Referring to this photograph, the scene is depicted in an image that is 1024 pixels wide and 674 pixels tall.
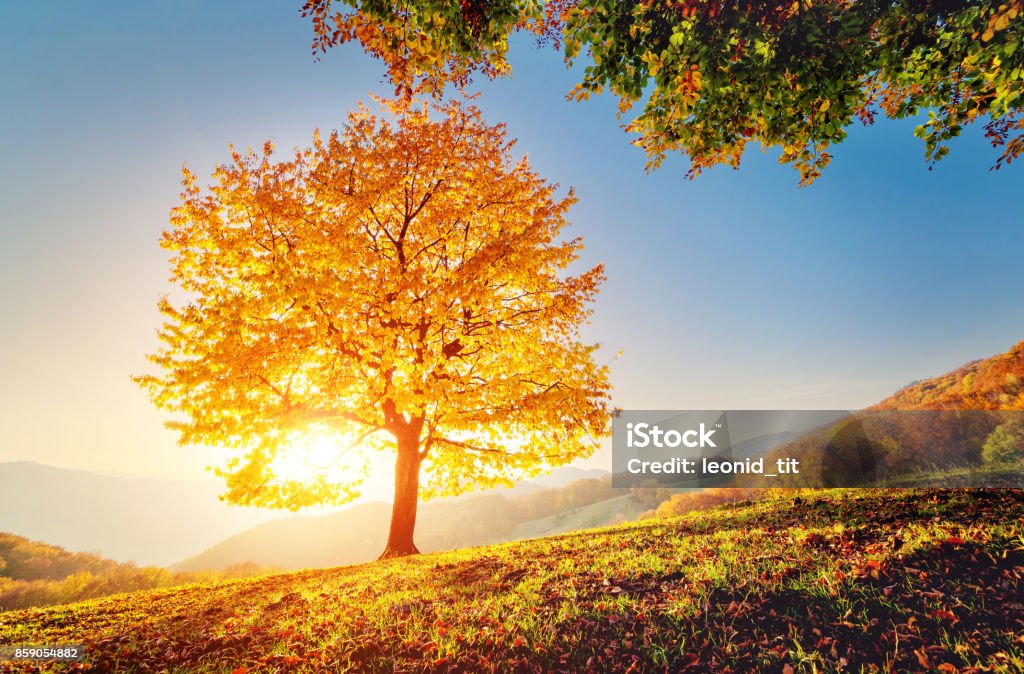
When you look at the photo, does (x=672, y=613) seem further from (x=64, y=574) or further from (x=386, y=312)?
(x=64, y=574)

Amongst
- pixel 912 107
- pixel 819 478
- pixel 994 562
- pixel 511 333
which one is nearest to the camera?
pixel 994 562

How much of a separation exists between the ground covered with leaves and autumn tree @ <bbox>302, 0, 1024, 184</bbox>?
5615 millimetres

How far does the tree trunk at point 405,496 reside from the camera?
13.4 m

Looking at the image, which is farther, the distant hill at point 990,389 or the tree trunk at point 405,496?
the tree trunk at point 405,496

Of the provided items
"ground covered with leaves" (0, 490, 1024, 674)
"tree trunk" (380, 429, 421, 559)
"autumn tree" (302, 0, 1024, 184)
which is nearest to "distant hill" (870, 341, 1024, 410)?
"ground covered with leaves" (0, 490, 1024, 674)

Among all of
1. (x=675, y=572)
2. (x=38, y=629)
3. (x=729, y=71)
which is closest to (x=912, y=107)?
(x=729, y=71)

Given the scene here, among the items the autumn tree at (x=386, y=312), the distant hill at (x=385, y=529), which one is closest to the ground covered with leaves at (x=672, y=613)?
the autumn tree at (x=386, y=312)

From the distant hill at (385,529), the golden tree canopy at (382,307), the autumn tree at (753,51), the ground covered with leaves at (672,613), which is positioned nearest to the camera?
the ground covered with leaves at (672,613)

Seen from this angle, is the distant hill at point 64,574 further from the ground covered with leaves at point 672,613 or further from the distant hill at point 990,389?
the distant hill at point 990,389

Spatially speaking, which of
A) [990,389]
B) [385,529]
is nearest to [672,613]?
[990,389]

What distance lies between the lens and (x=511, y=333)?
13.0m

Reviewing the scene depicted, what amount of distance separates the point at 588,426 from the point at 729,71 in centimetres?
869

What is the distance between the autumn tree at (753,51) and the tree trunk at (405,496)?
10.1 meters

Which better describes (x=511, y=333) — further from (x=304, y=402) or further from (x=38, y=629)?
(x=38, y=629)
